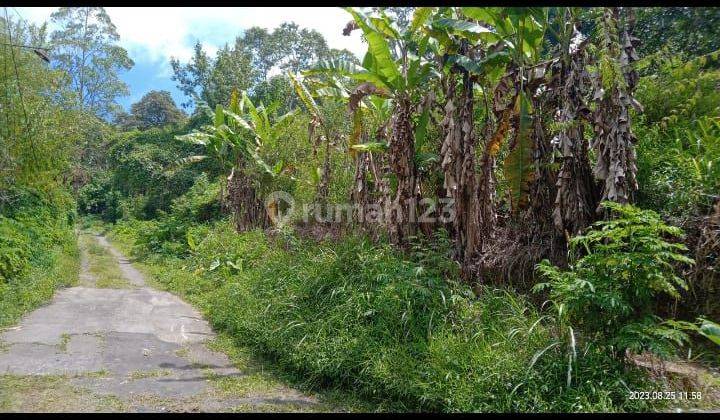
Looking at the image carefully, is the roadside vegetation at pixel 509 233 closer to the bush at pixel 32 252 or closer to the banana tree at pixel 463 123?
the banana tree at pixel 463 123

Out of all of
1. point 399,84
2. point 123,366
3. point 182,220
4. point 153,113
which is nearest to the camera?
point 123,366

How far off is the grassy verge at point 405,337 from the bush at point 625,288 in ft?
0.95

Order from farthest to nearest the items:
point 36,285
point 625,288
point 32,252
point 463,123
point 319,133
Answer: point 32,252
point 319,133
point 36,285
point 463,123
point 625,288

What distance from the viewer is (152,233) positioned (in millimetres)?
19422

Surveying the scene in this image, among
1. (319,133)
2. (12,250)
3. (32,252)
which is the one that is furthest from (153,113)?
(319,133)

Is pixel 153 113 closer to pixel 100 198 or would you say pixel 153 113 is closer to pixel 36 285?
pixel 100 198

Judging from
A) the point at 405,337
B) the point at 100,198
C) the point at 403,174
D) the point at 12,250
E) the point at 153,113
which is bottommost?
the point at 405,337

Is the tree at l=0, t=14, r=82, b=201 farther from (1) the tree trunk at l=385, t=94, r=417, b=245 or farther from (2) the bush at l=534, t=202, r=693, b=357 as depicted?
(2) the bush at l=534, t=202, r=693, b=357

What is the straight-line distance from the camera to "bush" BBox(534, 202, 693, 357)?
4074mm

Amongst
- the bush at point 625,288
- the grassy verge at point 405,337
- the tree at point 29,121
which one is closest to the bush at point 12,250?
the tree at point 29,121

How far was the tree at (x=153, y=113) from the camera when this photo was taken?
46.3 m

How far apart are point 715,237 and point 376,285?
3.64m

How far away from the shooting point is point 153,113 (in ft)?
153

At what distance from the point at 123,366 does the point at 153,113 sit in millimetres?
44539
